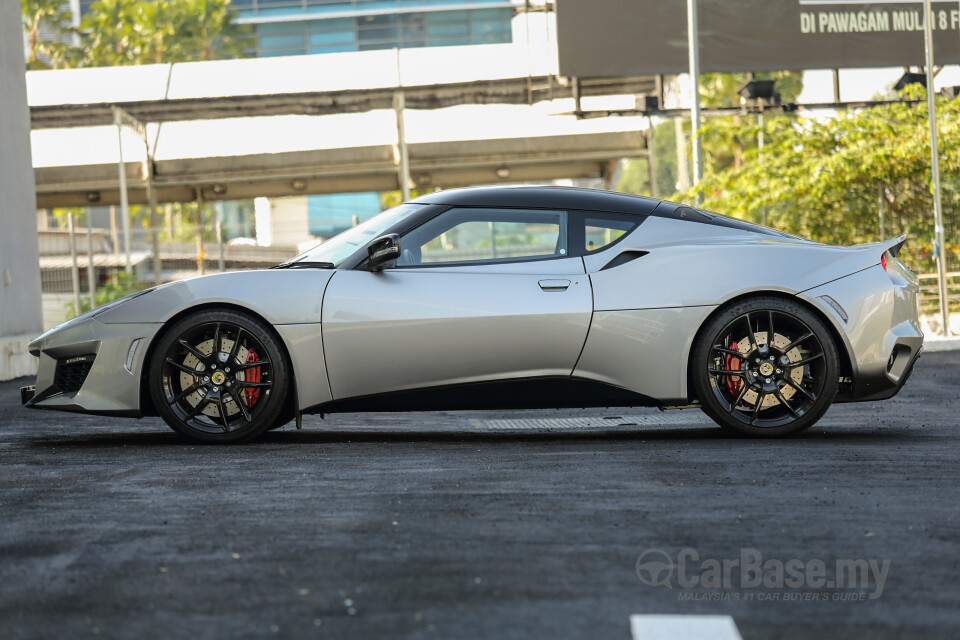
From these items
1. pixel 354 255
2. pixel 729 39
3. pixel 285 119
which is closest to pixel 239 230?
pixel 285 119

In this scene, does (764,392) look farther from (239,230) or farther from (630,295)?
(239,230)

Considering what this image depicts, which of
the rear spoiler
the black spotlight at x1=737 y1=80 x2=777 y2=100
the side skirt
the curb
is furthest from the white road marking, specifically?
the black spotlight at x1=737 y1=80 x2=777 y2=100

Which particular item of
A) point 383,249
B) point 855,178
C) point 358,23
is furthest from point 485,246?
point 358,23

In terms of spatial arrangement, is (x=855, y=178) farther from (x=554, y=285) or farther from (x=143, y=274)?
(x=554, y=285)

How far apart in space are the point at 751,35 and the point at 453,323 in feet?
56.9

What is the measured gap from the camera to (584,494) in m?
4.54

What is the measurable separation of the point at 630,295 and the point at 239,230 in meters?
16.0

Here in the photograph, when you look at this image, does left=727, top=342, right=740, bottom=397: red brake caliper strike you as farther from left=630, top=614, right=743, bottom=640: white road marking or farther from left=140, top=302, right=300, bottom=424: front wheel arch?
left=630, top=614, right=743, bottom=640: white road marking

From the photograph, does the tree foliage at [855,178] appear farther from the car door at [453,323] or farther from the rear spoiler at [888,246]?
the car door at [453,323]

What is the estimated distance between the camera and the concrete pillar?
1352 centimetres

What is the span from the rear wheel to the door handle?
1.32 meters

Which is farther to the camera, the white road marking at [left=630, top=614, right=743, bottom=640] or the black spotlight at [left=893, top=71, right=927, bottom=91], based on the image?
the black spotlight at [left=893, top=71, right=927, bottom=91]

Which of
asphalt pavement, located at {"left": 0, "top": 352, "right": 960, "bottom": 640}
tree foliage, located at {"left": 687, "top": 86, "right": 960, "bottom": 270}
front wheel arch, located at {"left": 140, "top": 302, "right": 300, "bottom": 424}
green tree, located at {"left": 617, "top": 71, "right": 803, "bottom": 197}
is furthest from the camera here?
green tree, located at {"left": 617, "top": 71, "right": 803, "bottom": 197}

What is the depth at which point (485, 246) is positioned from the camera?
21.7 feet
